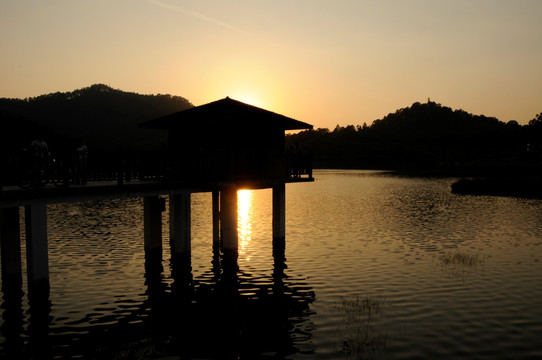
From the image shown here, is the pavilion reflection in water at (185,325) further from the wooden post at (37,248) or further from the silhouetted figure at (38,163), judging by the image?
the silhouetted figure at (38,163)

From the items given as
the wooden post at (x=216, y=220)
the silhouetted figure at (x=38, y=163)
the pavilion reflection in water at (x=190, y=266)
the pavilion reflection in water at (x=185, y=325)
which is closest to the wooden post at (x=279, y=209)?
the pavilion reflection in water at (x=190, y=266)

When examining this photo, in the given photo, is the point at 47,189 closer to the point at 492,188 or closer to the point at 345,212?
the point at 345,212

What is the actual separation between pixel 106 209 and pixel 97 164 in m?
34.0

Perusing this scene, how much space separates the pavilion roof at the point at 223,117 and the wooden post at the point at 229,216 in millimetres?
3746

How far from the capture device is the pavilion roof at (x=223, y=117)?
27469mm

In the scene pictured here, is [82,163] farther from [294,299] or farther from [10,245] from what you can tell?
[294,299]

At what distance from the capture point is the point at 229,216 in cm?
2791

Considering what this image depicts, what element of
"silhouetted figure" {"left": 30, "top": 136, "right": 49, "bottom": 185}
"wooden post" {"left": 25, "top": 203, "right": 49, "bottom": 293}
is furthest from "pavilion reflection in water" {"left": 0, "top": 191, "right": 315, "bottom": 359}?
"silhouetted figure" {"left": 30, "top": 136, "right": 49, "bottom": 185}

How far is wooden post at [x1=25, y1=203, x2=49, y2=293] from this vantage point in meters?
18.8

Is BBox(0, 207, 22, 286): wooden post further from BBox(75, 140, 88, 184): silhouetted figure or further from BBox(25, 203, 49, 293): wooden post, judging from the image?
BBox(75, 140, 88, 184): silhouetted figure

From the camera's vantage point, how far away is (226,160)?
26891 millimetres

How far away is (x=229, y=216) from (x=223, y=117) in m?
5.39

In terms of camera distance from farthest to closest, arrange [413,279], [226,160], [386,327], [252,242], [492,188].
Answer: [492,188]
[252,242]
[226,160]
[413,279]
[386,327]

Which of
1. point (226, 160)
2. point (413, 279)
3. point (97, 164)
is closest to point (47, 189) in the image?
point (97, 164)
